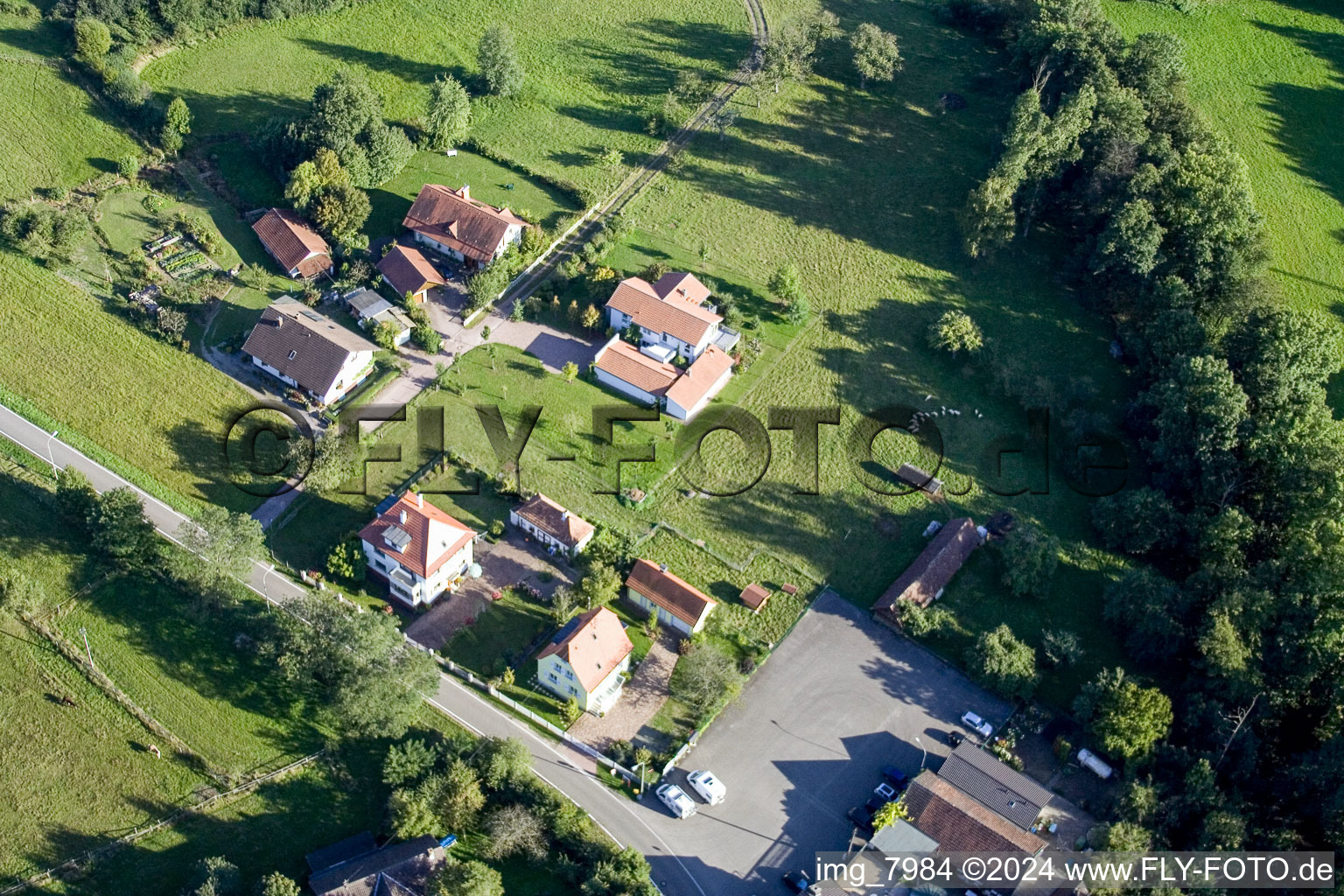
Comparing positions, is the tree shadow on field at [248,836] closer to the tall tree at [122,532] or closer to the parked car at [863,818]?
the tall tree at [122,532]

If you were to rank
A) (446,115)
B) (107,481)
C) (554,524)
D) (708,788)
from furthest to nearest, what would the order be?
(446,115) < (107,481) < (554,524) < (708,788)

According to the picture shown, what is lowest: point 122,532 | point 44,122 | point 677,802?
point 677,802

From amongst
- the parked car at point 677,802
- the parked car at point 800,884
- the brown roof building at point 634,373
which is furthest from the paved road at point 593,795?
the brown roof building at point 634,373

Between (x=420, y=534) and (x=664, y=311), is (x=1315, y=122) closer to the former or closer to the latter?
(x=664, y=311)

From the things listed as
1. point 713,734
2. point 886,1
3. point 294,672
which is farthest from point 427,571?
point 886,1

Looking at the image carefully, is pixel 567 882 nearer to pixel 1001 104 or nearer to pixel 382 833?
pixel 382 833

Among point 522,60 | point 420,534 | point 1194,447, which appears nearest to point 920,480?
point 1194,447
